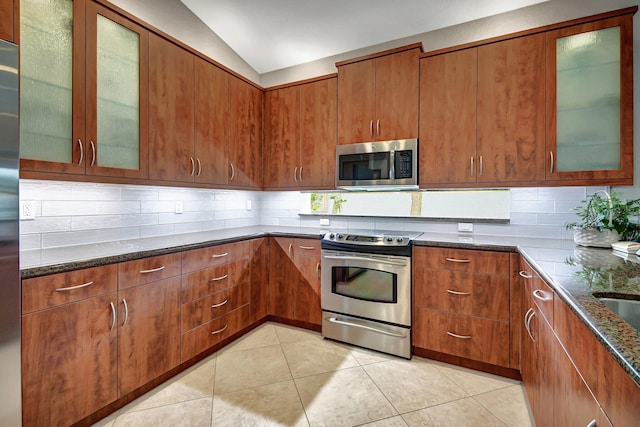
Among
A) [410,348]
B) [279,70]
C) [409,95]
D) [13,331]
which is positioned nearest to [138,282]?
[13,331]

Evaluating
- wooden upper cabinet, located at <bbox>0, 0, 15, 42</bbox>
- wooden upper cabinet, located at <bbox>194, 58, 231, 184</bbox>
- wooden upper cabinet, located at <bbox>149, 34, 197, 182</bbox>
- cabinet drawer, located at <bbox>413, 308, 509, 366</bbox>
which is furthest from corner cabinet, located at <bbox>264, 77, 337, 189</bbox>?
wooden upper cabinet, located at <bbox>0, 0, 15, 42</bbox>

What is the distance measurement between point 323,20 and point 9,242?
280 centimetres

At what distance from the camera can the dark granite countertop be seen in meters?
0.71

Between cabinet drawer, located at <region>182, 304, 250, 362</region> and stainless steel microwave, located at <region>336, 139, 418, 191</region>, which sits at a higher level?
stainless steel microwave, located at <region>336, 139, 418, 191</region>

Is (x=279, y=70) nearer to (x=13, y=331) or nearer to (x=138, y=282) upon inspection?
(x=138, y=282)

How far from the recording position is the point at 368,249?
98.8 inches

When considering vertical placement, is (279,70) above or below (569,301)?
above

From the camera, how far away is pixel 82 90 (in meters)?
1.79

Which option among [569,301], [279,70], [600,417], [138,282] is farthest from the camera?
[279,70]

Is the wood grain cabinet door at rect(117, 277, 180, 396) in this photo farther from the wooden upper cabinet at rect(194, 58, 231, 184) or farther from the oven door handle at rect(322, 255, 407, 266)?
the oven door handle at rect(322, 255, 407, 266)

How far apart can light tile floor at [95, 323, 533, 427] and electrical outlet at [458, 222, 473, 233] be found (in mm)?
1140

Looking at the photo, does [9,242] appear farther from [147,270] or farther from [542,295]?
[542,295]

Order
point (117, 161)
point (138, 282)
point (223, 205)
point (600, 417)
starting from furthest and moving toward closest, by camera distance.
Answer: point (223, 205), point (117, 161), point (138, 282), point (600, 417)

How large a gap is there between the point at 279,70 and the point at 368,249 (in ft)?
8.03
